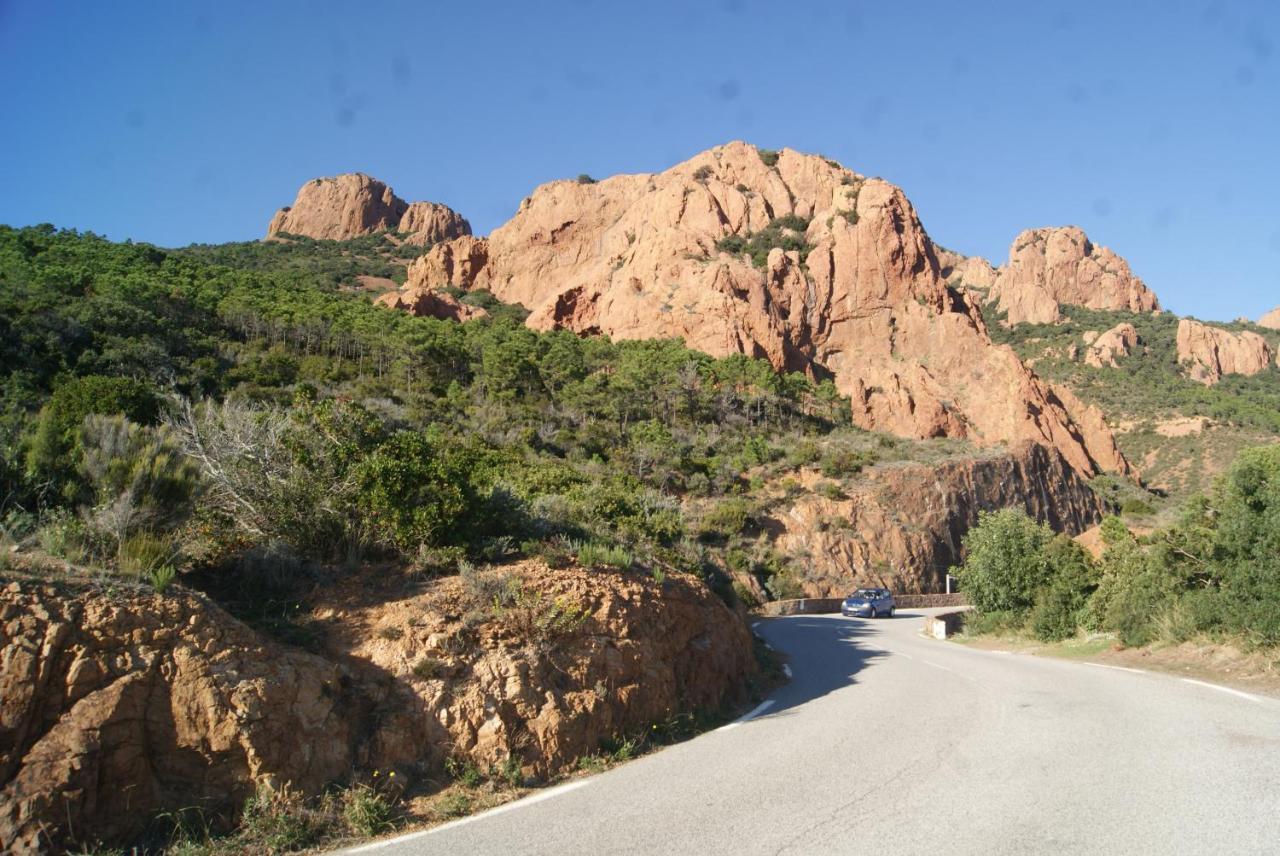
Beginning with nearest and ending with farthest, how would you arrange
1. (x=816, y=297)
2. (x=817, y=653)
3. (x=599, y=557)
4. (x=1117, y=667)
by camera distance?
1. (x=599, y=557)
2. (x=1117, y=667)
3. (x=817, y=653)
4. (x=816, y=297)

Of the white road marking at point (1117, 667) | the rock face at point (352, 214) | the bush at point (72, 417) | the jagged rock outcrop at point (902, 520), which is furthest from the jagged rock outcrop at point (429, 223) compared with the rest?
the white road marking at point (1117, 667)

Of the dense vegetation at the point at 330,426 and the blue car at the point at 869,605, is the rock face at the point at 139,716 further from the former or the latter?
the blue car at the point at 869,605

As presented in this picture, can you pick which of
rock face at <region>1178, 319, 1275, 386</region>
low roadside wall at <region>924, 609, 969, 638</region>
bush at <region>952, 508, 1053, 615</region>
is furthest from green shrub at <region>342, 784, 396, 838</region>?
rock face at <region>1178, 319, 1275, 386</region>

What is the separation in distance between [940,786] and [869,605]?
27.6 metres

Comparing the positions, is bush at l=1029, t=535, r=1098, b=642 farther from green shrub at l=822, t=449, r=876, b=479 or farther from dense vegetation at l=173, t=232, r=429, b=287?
dense vegetation at l=173, t=232, r=429, b=287

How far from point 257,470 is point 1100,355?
108717 mm

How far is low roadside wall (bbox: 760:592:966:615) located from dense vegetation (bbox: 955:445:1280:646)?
8.93 meters

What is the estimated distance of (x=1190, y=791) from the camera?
5738 millimetres

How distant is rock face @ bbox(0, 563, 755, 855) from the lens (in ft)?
16.1

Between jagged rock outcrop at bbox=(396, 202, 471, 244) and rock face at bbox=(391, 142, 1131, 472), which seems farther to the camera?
jagged rock outcrop at bbox=(396, 202, 471, 244)

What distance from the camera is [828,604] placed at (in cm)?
3650

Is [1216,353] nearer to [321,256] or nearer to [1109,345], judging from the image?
[1109,345]

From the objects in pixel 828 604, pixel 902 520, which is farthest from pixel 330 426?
pixel 902 520

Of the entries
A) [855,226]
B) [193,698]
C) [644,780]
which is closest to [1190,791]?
[644,780]
